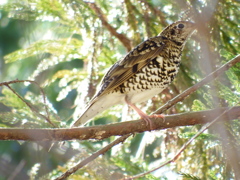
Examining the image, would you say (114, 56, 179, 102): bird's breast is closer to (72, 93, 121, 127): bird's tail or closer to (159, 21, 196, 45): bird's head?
(72, 93, 121, 127): bird's tail

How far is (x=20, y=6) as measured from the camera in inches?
160

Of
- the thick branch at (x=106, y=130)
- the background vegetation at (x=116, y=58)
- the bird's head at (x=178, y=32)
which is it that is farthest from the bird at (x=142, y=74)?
the thick branch at (x=106, y=130)

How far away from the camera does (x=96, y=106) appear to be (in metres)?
4.28

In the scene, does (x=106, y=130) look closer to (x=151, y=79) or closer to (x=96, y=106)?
(x=96, y=106)

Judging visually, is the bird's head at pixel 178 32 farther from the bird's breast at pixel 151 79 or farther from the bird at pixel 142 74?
the bird's breast at pixel 151 79

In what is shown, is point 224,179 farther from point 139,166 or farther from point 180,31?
point 180,31

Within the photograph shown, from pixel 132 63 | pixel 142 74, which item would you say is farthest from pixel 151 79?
pixel 132 63

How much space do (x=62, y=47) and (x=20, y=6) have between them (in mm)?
885

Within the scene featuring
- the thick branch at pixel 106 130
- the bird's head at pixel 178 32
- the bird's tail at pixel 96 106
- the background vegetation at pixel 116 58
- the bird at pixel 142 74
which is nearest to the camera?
the thick branch at pixel 106 130

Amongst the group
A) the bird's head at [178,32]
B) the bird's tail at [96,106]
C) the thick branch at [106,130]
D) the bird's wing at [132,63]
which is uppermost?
the bird's head at [178,32]

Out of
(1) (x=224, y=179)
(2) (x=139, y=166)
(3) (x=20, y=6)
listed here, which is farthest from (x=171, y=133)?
(3) (x=20, y=6)

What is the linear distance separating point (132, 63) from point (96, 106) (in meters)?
0.56

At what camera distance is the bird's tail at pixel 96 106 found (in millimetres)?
4117

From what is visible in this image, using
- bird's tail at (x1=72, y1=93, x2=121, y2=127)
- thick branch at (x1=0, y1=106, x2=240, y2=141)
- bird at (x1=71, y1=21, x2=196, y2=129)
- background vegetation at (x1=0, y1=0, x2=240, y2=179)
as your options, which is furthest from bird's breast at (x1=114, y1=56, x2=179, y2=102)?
thick branch at (x1=0, y1=106, x2=240, y2=141)
